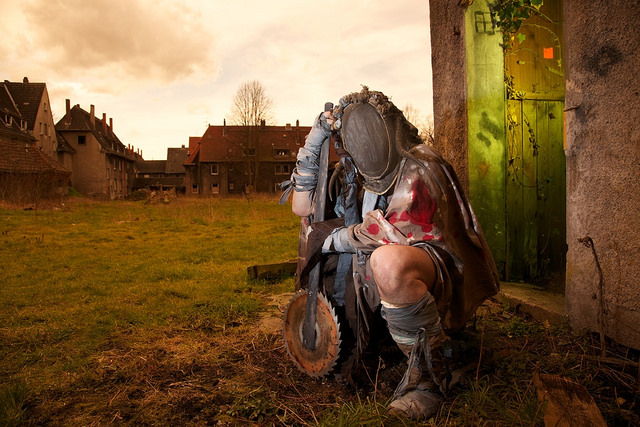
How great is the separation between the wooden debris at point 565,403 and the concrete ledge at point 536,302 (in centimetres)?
126

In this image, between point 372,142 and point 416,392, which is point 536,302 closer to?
point 416,392

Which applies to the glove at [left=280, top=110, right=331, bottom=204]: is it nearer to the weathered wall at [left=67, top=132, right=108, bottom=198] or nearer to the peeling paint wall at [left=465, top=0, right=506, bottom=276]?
the peeling paint wall at [left=465, top=0, right=506, bottom=276]

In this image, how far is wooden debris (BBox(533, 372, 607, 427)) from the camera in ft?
5.61

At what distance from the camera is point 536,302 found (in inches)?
139

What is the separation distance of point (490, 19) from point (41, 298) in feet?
19.1

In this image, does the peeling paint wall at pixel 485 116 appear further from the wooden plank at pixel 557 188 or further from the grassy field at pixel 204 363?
the grassy field at pixel 204 363

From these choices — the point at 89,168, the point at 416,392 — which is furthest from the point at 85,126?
the point at 416,392

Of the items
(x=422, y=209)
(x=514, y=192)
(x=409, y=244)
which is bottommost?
(x=409, y=244)

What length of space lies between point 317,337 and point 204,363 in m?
0.99

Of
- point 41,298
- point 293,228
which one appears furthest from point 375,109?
point 293,228

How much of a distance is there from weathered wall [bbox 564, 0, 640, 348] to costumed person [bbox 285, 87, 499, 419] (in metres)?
1.06

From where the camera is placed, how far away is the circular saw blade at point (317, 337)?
2.21 m

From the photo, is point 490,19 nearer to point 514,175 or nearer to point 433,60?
point 433,60

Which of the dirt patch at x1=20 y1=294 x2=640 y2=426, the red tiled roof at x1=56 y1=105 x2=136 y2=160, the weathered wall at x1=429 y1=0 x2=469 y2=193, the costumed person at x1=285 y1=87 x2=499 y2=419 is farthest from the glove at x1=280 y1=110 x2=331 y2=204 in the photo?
the red tiled roof at x1=56 y1=105 x2=136 y2=160
